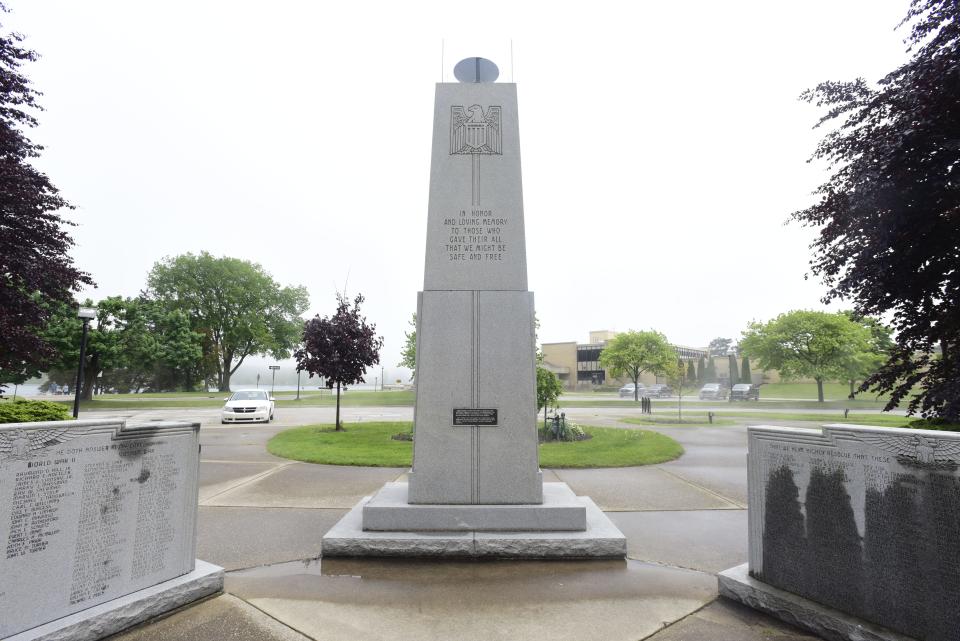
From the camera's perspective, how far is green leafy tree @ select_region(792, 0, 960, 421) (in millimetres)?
6625

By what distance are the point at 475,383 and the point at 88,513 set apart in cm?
321

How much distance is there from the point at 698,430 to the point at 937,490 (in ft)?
50.6

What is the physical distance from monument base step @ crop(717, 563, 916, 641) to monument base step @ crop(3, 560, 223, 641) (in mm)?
3768

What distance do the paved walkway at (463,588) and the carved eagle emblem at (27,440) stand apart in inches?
49.3

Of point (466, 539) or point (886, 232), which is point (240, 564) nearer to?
point (466, 539)

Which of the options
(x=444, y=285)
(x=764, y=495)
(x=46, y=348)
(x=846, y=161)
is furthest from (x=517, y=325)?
(x=46, y=348)

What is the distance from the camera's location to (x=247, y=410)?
18.9 m

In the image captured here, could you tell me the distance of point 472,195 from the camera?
546 centimetres

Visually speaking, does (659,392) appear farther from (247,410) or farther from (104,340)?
(104,340)

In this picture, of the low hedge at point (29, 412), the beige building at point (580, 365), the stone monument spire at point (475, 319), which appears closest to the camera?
the stone monument spire at point (475, 319)

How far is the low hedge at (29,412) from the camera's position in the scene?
6.04 m

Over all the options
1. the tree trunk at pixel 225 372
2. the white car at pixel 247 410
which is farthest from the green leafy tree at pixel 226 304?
the white car at pixel 247 410

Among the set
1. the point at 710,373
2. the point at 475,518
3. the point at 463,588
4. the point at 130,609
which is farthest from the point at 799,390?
the point at 130,609

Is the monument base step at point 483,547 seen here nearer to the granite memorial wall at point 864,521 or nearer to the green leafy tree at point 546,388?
the granite memorial wall at point 864,521
